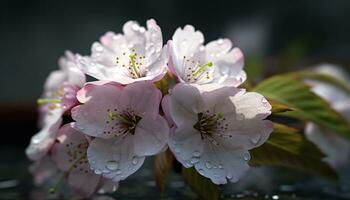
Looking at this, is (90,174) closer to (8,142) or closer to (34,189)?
(34,189)

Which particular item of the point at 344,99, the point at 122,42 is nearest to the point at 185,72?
the point at 122,42

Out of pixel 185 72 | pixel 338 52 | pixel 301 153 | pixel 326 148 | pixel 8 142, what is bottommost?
pixel 338 52

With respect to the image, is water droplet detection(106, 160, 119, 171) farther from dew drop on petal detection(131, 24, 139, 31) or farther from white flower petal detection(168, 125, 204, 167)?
dew drop on petal detection(131, 24, 139, 31)

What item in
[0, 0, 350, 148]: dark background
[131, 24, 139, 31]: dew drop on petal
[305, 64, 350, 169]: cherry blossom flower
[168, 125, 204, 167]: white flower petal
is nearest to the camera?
[168, 125, 204, 167]: white flower petal

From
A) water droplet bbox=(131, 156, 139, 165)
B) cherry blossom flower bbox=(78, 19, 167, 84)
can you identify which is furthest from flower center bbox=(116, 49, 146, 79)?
water droplet bbox=(131, 156, 139, 165)

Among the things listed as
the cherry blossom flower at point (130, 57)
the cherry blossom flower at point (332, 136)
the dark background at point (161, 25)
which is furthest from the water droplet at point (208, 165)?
the dark background at point (161, 25)

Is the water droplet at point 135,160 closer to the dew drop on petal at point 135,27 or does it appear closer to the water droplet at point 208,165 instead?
the water droplet at point 208,165

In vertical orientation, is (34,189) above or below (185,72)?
below

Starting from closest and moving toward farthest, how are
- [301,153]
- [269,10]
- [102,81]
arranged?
[102,81]
[301,153]
[269,10]
